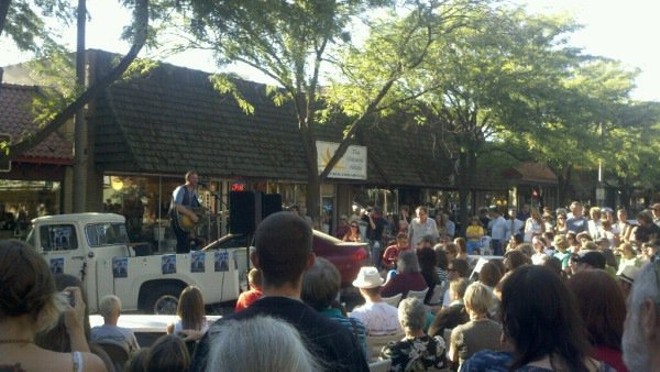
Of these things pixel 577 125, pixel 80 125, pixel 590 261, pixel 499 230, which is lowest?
pixel 499 230

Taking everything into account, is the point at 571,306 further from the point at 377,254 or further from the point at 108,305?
the point at 377,254

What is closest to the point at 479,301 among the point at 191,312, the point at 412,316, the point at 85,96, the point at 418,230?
the point at 412,316

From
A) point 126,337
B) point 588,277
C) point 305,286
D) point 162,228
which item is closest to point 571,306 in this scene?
point 588,277

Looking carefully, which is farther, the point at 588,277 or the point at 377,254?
the point at 377,254

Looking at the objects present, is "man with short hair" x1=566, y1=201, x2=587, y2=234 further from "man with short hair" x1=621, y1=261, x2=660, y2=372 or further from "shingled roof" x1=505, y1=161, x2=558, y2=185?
"shingled roof" x1=505, y1=161, x2=558, y2=185

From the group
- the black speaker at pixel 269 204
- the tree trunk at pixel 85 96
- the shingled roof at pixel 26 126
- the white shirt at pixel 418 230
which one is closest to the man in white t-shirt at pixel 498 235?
the white shirt at pixel 418 230

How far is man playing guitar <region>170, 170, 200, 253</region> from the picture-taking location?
13.9 meters

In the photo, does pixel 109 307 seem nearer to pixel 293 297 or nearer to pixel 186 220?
pixel 293 297

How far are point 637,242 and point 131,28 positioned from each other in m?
8.30

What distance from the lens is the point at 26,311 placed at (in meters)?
3.13

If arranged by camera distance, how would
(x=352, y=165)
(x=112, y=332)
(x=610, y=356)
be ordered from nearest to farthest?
(x=610, y=356)
(x=112, y=332)
(x=352, y=165)

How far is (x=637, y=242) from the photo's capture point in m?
13.3

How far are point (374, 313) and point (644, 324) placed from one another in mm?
4639

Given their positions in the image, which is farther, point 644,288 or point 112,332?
point 112,332
